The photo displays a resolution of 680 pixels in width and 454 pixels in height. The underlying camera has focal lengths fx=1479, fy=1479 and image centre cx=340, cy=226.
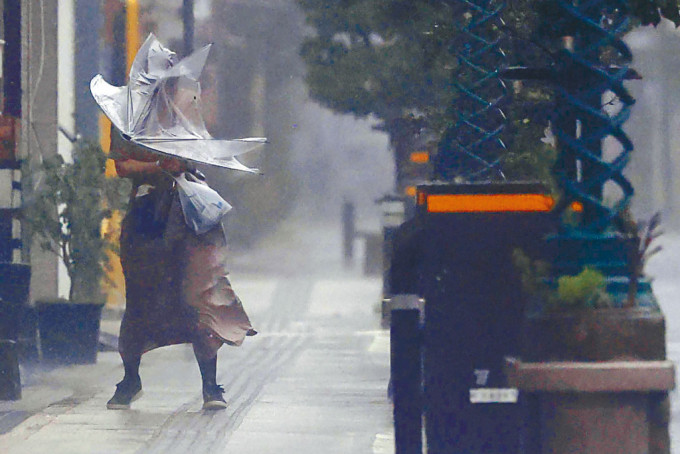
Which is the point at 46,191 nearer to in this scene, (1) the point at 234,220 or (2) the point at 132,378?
(2) the point at 132,378

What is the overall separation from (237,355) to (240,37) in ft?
100

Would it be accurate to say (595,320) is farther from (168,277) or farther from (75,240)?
(75,240)

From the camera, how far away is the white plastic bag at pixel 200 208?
10133mm

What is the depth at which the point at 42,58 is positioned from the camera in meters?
15.6

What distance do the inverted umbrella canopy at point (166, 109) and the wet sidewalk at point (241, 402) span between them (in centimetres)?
177

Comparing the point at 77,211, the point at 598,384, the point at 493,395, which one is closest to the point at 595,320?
the point at 598,384

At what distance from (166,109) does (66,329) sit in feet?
11.2

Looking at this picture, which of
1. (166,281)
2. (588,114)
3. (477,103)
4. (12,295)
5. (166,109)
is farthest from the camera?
(477,103)

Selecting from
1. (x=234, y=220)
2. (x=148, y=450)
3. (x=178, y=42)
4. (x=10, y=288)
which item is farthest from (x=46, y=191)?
(x=234, y=220)

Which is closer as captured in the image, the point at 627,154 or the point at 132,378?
the point at 627,154

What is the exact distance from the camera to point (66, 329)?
13352 mm

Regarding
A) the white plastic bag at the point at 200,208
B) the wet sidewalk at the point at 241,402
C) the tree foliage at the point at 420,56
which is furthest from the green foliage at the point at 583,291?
the white plastic bag at the point at 200,208

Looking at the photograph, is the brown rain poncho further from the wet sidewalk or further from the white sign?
the white sign

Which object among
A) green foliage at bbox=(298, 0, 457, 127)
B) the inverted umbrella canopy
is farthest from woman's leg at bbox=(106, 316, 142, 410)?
green foliage at bbox=(298, 0, 457, 127)
